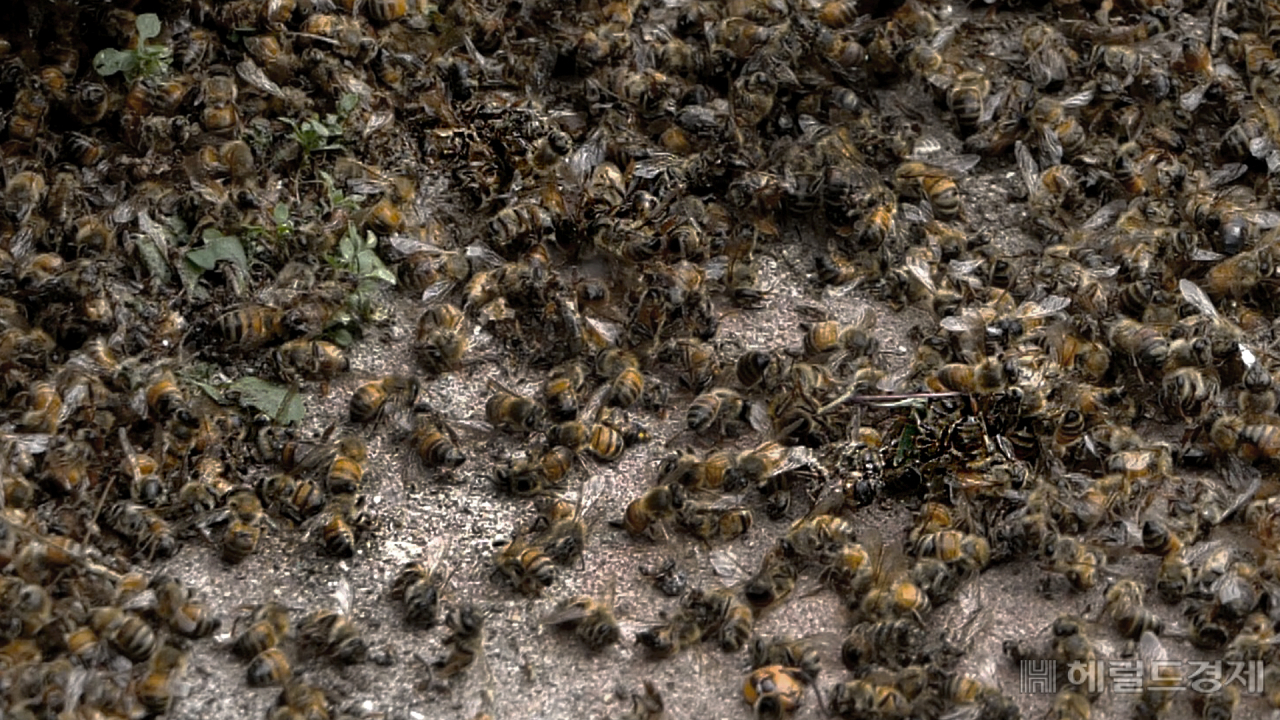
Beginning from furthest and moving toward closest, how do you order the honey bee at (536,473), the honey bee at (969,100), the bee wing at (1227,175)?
the honey bee at (969,100) < the bee wing at (1227,175) < the honey bee at (536,473)

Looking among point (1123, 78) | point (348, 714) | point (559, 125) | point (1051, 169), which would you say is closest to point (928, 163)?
point (1051, 169)

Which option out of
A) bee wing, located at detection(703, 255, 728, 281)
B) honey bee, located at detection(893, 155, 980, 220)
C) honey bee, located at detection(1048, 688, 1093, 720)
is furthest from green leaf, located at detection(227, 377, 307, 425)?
honey bee, located at detection(1048, 688, 1093, 720)

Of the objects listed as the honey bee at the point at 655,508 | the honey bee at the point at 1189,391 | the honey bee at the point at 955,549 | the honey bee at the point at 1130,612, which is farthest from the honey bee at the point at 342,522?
the honey bee at the point at 1189,391

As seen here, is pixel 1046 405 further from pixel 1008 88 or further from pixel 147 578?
pixel 147 578

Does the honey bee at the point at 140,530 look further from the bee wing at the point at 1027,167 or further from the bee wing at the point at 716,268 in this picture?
the bee wing at the point at 1027,167

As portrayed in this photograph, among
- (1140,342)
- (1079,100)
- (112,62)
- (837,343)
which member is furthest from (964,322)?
(112,62)

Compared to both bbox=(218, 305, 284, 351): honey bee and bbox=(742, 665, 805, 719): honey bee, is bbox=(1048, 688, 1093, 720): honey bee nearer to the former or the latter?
bbox=(742, 665, 805, 719): honey bee

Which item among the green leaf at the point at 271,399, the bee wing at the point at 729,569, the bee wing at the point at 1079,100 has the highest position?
the bee wing at the point at 1079,100
